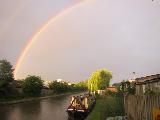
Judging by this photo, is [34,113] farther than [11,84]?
No

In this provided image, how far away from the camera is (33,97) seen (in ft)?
332

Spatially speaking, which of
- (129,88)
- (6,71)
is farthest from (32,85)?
(129,88)

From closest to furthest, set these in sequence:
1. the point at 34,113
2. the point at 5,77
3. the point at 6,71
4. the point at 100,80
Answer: the point at 34,113
the point at 5,77
the point at 6,71
the point at 100,80

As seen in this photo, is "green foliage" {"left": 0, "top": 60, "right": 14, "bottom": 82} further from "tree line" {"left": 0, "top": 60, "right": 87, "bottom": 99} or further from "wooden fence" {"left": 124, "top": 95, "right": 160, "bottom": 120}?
"wooden fence" {"left": 124, "top": 95, "right": 160, "bottom": 120}

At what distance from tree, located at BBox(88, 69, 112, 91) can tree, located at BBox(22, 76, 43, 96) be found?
66.9 feet

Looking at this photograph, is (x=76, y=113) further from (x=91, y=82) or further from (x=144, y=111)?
(x=91, y=82)

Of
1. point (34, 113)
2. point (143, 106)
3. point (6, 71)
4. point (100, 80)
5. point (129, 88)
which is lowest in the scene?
point (34, 113)

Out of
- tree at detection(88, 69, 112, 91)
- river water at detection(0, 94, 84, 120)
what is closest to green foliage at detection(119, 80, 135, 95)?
river water at detection(0, 94, 84, 120)

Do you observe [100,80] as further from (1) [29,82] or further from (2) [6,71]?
(2) [6,71]

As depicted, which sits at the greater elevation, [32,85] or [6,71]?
[6,71]

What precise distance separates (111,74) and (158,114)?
105674 mm

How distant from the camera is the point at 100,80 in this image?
11038 cm

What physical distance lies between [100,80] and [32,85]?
2723cm

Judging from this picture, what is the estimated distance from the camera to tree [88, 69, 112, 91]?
109 m
